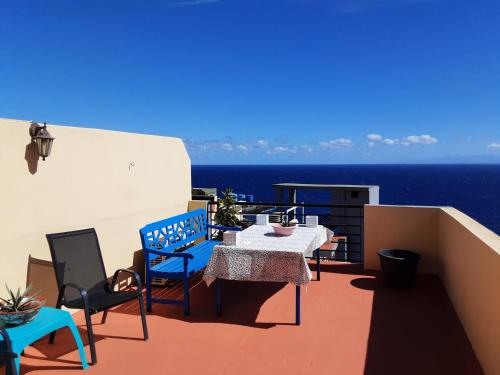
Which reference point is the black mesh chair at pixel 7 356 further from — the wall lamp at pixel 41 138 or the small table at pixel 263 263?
the small table at pixel 263 263

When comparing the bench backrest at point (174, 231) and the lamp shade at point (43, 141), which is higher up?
the lamp shade at point (43, 141)

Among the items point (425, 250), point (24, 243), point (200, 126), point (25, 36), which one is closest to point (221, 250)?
point (24, 243)

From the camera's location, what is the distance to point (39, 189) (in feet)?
11.2

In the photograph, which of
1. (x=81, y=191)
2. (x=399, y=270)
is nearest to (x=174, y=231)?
(x=81, y=191)

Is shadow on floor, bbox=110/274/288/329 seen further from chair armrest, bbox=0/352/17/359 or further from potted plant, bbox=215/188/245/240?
chair armrest, bbox=0/352/17/359

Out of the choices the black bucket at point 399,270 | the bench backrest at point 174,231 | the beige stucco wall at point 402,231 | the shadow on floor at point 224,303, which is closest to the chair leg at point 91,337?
the shadow on floor at point 224,303

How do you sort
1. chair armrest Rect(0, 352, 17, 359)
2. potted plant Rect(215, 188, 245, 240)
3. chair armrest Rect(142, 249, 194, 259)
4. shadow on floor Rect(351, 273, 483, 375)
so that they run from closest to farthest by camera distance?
chair armrest Rect(0, 352, 17, 359)
shadow on floor Rect(351, 273, 483, 375)
chair armrest Rect(142, 249, 194, 259)
potted plant Rect(215, 188, 245, 240)

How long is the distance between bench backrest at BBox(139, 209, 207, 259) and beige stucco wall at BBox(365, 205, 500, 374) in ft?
7.49

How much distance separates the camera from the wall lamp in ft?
10.8

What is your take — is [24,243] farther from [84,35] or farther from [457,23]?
[457,23]

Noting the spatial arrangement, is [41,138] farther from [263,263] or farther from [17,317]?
[263,263]

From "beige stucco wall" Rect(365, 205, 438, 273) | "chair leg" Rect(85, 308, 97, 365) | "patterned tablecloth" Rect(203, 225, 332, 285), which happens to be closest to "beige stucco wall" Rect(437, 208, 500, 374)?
"beige stucco wall" Rect(365, 205, 438, 273)

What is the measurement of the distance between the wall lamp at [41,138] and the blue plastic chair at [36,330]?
134 centimetres

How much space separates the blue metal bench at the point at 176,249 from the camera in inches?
151
